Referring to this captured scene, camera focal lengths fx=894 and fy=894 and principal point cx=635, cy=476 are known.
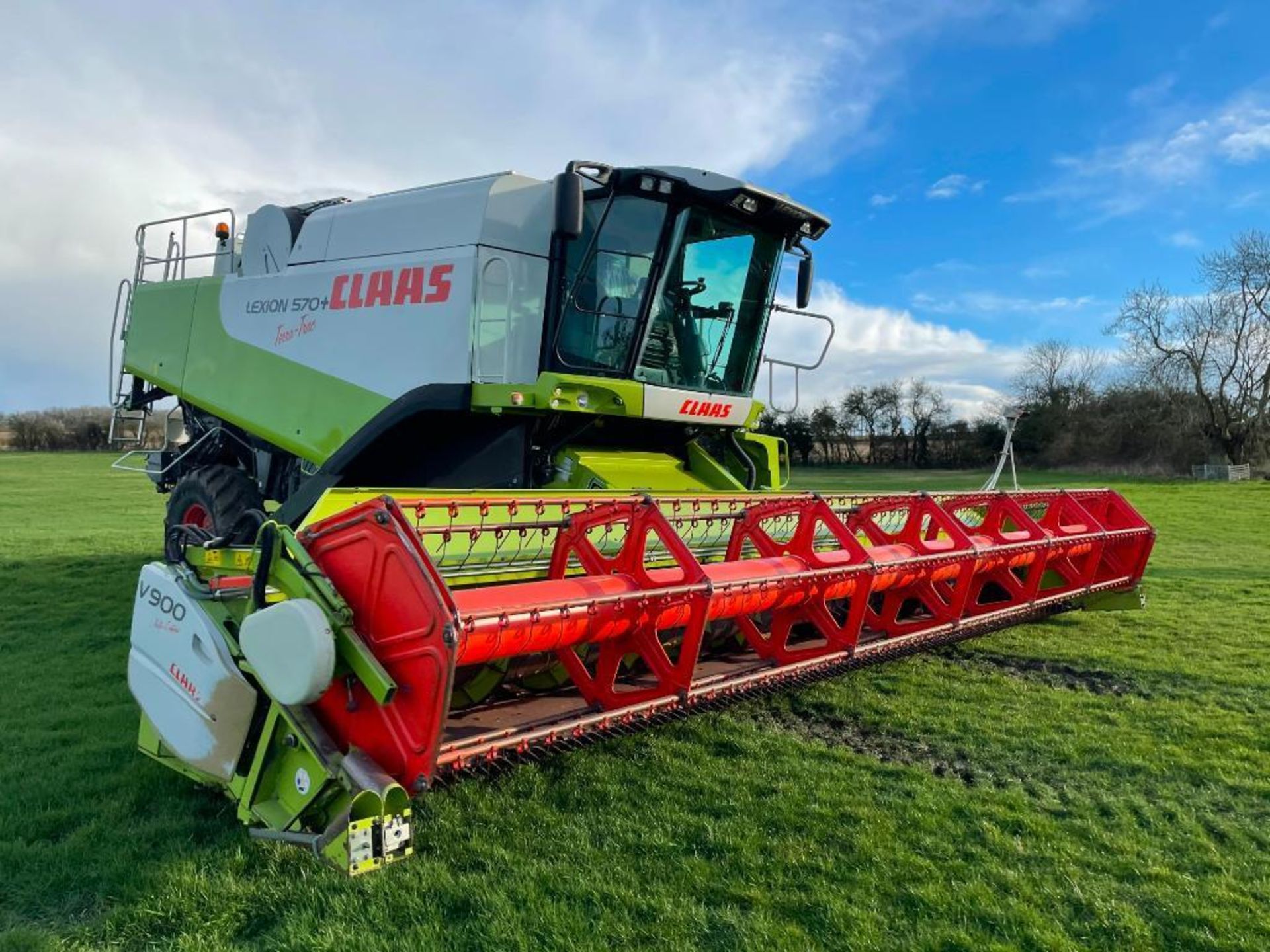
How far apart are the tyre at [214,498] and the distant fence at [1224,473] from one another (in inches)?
1251

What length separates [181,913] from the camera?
2.62 meters

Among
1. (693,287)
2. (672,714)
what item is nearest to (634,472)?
(693,287)

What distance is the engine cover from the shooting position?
9.14 ft

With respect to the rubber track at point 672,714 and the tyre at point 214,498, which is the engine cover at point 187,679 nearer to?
the rubber track at point 672,714

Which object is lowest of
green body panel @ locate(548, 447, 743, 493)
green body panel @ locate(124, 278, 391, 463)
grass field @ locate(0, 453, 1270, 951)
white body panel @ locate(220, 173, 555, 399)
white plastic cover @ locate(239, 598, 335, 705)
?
grass field @ locate(0, 453, 1270, 951)

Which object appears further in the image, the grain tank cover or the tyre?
the tyre

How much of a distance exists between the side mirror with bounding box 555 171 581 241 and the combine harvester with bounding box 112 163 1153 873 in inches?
0.9

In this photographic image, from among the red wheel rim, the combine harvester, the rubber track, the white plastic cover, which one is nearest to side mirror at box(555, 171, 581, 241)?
the combine harvester

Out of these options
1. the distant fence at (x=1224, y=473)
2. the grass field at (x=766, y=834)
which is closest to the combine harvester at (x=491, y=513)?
the grass field at (x=766, y=834)

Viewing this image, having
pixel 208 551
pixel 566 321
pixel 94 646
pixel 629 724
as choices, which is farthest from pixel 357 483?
pixel 629 724

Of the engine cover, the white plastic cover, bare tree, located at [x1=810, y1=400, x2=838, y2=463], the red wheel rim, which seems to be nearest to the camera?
the white plastic cover

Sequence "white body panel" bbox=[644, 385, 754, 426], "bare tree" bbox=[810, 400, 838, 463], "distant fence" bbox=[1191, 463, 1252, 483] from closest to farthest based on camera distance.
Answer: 1. "white body panel" bbox=[644, 385, 754, 426]
2. "distant fence" bbox=[1191, 463, 1252, 483]
3. "bare tree" bbox=[810, 400, 838, 463]

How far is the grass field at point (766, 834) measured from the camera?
A: 2.55 m

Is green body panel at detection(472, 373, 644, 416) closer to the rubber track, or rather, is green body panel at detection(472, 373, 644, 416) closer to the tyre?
the rubber track
